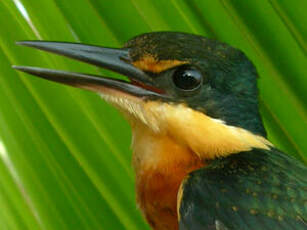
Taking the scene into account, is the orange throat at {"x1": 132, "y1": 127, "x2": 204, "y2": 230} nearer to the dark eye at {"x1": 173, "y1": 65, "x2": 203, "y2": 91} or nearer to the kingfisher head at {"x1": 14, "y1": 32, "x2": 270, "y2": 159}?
the kingfisher head at {"x1": 14, "y1": 32, "x2": 270, "y2": 159}

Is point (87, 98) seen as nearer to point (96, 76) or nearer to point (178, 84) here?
point (96, 76)

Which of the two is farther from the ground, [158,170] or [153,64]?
[153,64]

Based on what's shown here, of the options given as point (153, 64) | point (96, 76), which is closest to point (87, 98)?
point (96, 76)

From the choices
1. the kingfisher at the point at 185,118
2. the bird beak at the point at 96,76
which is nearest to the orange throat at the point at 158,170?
the kingfisher at the point at 185,118

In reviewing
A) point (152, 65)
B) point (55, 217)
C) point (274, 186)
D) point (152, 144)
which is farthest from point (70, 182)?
point (274, 186)

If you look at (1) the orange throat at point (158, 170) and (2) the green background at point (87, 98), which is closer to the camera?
(2) the green background at point (87, 98)

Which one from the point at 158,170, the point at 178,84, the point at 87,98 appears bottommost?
the point at 158,170

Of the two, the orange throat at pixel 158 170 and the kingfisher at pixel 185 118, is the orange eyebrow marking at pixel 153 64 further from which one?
the orange throat at pixel 158 170

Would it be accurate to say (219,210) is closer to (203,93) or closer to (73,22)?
(203,93)
